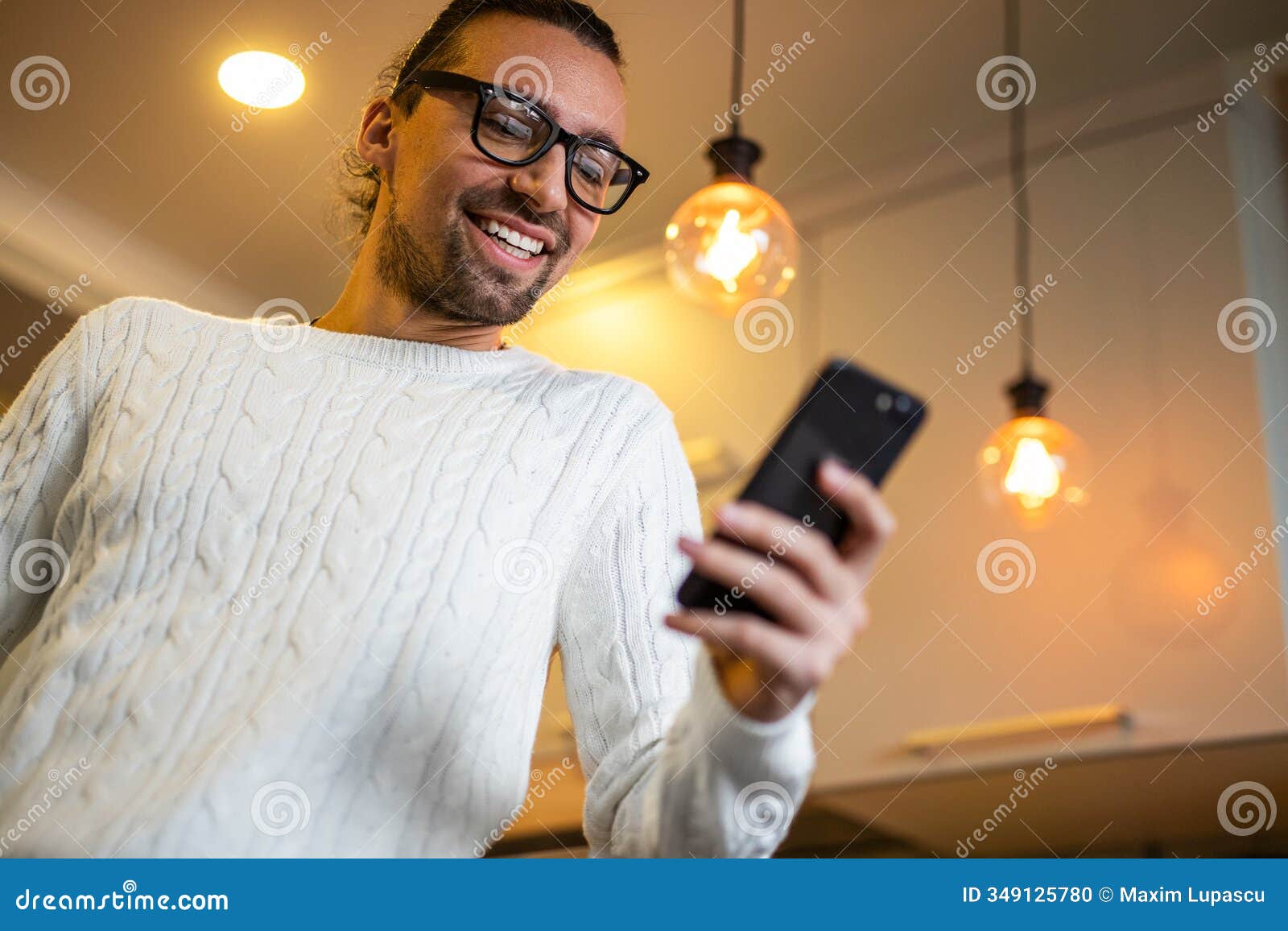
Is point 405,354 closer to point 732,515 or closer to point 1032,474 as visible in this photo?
point 732,515

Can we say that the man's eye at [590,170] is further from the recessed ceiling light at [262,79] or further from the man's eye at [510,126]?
the recessed ceiling light at [262,79]

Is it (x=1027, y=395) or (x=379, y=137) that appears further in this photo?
(x=1027, y=395)

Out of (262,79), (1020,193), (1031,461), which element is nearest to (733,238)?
(1031,461)

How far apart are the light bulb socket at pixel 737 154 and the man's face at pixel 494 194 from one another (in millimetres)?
575

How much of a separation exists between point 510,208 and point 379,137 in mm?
208

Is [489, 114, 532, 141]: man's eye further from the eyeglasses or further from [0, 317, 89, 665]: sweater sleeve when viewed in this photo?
[0, 317, 89, 665]: sweater sleeve

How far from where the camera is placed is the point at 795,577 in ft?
1.34

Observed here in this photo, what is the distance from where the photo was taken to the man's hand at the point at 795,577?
0.40 metres

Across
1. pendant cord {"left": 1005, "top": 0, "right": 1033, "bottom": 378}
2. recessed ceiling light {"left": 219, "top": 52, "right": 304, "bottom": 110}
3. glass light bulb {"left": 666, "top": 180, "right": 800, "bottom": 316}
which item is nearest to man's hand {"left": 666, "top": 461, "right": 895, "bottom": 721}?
glass light bulb {"left": 666, "top": 180, "right": 800, "bottom": 316}

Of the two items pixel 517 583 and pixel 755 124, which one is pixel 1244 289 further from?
pixel 517 583

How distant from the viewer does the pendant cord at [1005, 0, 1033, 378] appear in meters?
1.91

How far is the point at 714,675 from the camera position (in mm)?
458

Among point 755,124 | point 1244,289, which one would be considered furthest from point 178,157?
point 1244,289
